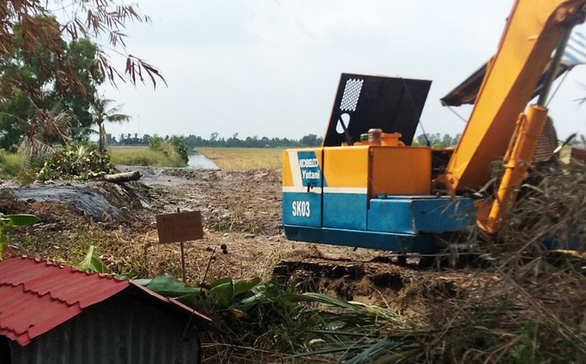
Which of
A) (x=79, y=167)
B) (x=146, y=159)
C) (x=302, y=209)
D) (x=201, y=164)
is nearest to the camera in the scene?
(x=302, y=209)

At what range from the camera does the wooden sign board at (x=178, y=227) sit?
20.3 ft

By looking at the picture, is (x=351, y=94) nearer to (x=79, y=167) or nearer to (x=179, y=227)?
(x=179, y=227)

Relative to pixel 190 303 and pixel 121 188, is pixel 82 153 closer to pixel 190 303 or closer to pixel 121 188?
pixel 121 188

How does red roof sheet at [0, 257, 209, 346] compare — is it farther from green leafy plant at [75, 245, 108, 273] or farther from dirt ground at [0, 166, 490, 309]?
dirt ground at [0, 166, 490, 309]

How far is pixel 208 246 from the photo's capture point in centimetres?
1100

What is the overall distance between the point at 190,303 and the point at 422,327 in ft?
6.48

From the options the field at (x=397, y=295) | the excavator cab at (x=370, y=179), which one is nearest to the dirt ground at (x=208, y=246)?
the field at (x=397, y=295)

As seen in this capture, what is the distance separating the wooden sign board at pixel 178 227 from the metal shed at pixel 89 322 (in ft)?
4.20

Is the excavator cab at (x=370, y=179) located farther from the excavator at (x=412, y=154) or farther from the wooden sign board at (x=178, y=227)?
the wooden sign board at (x=178, y=227)

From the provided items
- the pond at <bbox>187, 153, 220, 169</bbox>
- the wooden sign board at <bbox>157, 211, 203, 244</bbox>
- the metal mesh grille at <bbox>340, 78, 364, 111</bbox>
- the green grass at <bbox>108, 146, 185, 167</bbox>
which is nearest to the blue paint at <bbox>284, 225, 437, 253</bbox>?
the metal mesh grille at <bbox>340, 78, 364, 111</bbox>

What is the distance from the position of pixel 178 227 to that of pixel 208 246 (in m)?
4.75

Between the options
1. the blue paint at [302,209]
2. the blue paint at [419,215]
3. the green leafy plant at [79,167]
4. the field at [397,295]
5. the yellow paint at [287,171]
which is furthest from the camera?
the green leafy plant at [79,167]

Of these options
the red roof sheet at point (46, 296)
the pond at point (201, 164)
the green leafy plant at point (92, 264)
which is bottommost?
the pond at point (201, 164)

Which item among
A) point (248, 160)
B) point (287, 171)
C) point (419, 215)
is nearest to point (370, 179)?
point (419, 215)
